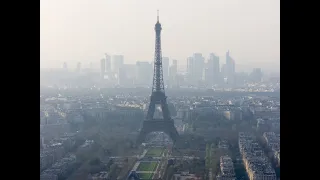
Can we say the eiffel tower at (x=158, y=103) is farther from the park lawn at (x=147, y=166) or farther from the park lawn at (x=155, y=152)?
the park lawn at (x=147, y=166)

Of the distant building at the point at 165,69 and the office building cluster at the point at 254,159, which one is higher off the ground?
the distant building at the point at 165,69

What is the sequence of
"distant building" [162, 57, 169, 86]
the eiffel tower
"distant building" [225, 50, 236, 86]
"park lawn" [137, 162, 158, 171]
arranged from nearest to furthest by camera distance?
"park lawn" [137, 162, 158, 171] → "distant building" [225, 50, 236, 86] → "distant building" [162, 57, 169, 86] → the eiffel tower

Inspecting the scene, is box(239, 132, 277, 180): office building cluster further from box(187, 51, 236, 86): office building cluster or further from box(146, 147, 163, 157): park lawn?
box(146, 147, 163, 157): park lawn

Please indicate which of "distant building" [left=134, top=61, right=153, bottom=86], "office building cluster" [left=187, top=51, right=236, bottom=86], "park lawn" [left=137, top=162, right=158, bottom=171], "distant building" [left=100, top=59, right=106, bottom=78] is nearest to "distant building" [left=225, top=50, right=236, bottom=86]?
"office building cluster" [left=187, top=51, right=236, bottom=86]

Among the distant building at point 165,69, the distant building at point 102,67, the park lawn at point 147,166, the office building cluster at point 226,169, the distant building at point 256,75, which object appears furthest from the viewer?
the distant building at point 165,69

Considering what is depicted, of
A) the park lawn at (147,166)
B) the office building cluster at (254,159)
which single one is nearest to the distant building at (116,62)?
the park lawn at (147,166)
